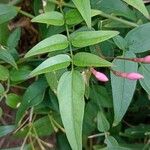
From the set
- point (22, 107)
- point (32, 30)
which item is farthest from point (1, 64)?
point (32, 30)

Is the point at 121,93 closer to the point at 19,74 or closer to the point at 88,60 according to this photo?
the point at 88,60

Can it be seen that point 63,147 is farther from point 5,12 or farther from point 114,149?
point 5,12

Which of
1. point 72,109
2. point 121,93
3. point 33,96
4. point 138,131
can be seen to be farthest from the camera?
point 138,131

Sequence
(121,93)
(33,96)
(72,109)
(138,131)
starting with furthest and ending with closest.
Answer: (138,131) → (33,96) → (121,93) → (72,109)

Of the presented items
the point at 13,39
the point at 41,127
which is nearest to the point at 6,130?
the point at 41,127

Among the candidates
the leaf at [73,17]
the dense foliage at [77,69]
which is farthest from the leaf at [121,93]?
the leaf at [73,17]

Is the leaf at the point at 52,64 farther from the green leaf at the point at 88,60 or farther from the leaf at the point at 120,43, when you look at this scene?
the leaf at the point at 120,43

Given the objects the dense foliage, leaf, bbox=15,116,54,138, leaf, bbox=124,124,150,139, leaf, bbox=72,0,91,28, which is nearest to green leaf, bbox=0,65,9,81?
the dense foliage
